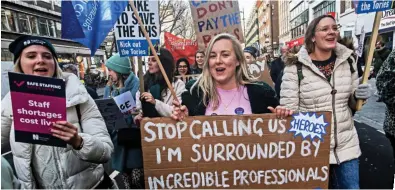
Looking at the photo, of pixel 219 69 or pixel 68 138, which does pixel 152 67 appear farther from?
pixel 68 138

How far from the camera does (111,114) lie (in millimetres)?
3695

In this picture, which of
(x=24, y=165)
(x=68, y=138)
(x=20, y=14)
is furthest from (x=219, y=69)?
(x=20, y=14)

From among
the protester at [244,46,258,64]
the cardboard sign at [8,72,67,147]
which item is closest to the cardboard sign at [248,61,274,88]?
the protester at [244,46,258,64]

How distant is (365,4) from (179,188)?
1.95m

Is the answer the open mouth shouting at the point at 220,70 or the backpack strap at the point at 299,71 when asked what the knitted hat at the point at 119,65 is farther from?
the backpack strap at the point at 299,71

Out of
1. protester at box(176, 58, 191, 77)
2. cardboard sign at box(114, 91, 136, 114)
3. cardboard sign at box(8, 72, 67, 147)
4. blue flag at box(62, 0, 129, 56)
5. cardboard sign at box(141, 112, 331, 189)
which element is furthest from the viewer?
protester at box(176, 58, 191, 77)

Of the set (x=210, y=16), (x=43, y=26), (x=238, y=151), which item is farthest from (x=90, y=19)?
(x=43, y=26)

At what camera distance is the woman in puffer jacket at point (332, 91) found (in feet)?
7.84

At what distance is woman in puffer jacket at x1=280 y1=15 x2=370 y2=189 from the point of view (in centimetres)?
239

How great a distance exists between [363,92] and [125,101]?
2.81m

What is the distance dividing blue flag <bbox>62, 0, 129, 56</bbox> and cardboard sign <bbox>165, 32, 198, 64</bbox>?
4.68m

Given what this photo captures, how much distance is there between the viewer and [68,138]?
63.3 inches

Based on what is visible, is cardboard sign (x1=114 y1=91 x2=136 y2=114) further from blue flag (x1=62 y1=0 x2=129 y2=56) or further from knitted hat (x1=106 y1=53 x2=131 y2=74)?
blue flag (x1=62 y1=0 x2=129 y2=56)

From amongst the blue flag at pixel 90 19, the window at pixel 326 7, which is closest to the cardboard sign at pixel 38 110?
the blue flag at pixel 90 19
